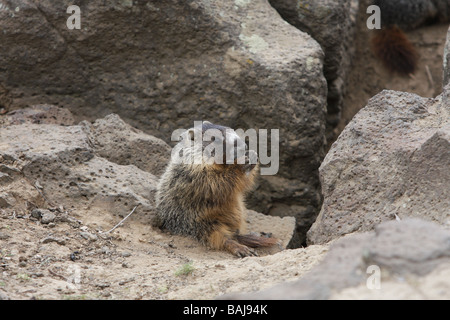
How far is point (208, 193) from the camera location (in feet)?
20.8

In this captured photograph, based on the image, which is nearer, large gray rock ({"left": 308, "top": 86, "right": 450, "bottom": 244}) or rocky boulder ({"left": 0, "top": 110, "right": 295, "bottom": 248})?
large gray rock ({"left": 308, "top": 86, "right": 450, "bottom": 244})

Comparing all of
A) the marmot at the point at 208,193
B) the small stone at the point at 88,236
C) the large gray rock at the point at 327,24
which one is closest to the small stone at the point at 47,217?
the small stone at the point at 88,236

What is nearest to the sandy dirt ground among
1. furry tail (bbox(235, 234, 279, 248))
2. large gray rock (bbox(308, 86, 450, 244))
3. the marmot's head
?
furry tail (bbox(235, 234, 279, 248))

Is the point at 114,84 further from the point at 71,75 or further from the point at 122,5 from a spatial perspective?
the point at 122,5

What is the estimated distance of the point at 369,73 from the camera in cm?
1004

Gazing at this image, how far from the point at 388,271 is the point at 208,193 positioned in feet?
10.7

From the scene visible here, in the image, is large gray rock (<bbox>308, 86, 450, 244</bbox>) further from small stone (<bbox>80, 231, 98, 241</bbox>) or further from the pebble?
the pebble

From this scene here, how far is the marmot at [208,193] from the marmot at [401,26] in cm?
413

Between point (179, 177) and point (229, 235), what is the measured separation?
83 cm

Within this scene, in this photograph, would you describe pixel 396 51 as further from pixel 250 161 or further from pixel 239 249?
pixel 239 249

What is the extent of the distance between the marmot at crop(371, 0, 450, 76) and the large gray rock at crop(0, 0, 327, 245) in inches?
88.9

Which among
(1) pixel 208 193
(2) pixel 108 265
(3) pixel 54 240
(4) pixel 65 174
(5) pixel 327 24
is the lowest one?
(2) pixel 108 265

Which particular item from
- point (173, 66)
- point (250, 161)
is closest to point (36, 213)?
point (250, 161)

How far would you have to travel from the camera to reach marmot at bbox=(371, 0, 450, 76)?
9.55 m
